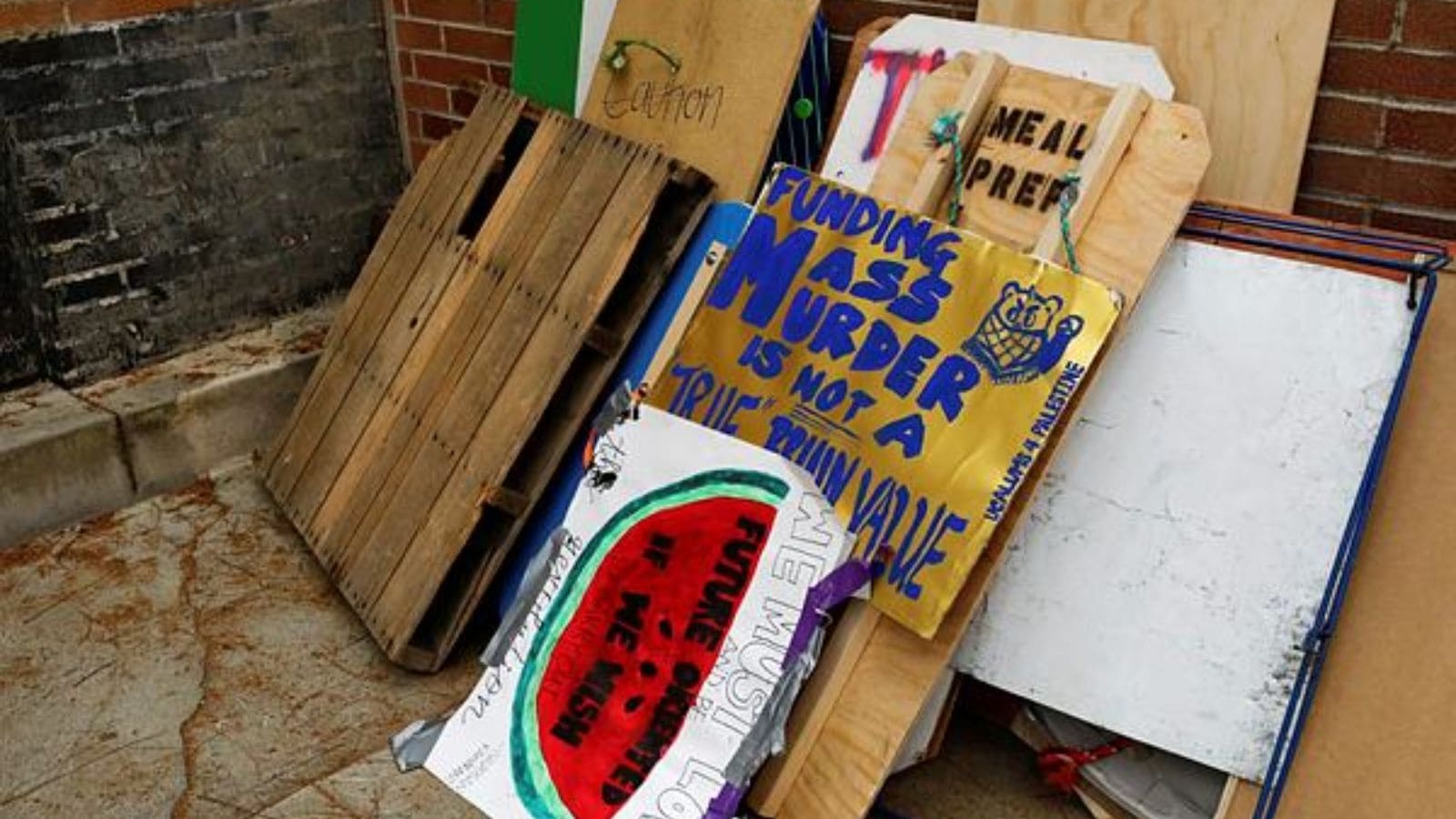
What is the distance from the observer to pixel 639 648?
2.29 m

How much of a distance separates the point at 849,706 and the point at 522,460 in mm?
945

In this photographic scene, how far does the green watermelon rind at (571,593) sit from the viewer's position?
2.22 meters

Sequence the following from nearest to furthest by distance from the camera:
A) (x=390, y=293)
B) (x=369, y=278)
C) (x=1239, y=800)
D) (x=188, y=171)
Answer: (x=1239, y=800) < (x=390, y=293) < (x=369, y=278) < (x=188, y=171)

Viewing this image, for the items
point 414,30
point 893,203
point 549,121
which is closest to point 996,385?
point 893,203

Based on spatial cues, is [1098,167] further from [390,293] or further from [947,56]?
[390,293]

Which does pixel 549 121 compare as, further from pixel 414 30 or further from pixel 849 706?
pixel 849 706

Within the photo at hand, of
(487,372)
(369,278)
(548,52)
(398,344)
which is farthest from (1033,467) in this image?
(369,278)

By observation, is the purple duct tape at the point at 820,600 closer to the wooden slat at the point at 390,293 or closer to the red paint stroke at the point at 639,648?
the red paint stroke at the point at 639,648

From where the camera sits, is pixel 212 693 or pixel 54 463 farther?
pixel 54 463

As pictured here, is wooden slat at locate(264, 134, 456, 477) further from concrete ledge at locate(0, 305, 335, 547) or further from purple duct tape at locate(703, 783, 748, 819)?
purple duct tape at locate(703, 783, 748, 819)

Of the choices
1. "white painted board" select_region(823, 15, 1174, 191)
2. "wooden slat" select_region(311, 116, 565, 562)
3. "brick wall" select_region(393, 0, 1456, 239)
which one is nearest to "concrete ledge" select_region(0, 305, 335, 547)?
"wooden slat" select_region(311, 116, 565, 562)

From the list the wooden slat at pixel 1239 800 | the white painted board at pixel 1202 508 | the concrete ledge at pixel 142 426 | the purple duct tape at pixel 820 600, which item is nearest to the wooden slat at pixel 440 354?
the concrete ledge at pixel 142 426

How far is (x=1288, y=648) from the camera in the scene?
2.06m

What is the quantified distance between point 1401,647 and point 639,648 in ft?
3.96
